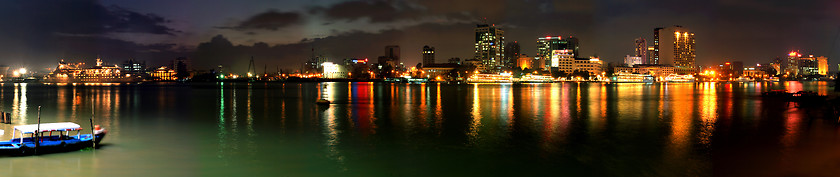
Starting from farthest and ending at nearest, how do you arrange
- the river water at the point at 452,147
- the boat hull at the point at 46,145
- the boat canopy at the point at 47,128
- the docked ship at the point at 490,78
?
the docked ship at the point at 490,78 < the boat canopy at the point at 47,128 < the boat hull at the point at 46,145 < the river water at the point at 452,147

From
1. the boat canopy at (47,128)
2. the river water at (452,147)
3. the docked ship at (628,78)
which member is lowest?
the river water at (452,147)

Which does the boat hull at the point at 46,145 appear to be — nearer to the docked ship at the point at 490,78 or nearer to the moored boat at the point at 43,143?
the moored boat at the point at 43,143

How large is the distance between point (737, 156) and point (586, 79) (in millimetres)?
164336

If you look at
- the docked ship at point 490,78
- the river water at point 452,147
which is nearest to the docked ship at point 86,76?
the docked ship at point 490,78

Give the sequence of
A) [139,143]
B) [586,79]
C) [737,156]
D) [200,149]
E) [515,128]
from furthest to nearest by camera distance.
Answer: [586,79] < [515,128] < [139,143] < [200,149] < [737,156]

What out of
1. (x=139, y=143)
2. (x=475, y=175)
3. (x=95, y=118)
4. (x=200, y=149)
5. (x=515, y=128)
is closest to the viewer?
(x=475, y=175)

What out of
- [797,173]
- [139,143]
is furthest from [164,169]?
[797,173]

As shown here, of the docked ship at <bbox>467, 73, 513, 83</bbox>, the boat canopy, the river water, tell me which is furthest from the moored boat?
the docked ship at <bbox>467, 73, 513, 83</bbox>

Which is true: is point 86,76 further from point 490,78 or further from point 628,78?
point 628,78

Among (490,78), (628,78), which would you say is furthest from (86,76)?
(628,78)

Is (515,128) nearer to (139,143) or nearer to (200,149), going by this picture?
(200,149)

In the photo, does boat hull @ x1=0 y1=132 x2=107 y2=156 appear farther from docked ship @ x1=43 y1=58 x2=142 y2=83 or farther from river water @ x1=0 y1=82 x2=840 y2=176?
docked ship @ x1=43 y1=58 x2=142 y2=83

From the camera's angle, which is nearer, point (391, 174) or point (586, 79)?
point (391, 174)

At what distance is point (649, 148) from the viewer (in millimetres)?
18156
